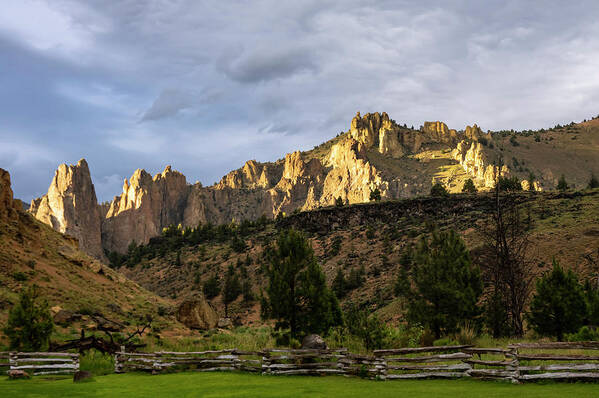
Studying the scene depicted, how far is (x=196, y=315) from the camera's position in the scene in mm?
36844

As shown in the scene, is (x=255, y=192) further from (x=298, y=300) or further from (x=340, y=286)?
(x=298, y=300)

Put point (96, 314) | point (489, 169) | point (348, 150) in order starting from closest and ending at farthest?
1. point (96, 314)
2. point (489, 169)
3. point (348, 150)

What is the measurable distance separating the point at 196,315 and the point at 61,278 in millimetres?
11125

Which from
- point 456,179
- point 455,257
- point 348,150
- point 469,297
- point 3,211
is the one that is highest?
point 348,150

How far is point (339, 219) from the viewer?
302 ft

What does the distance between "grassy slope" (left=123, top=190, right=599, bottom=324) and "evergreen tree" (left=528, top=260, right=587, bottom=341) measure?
1695 cm

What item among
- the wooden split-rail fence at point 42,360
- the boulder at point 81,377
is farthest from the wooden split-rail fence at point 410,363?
the boulder at point 81,377

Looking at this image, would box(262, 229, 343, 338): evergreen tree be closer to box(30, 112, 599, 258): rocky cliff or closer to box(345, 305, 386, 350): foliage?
box(345, 305, 386, 350): foliage

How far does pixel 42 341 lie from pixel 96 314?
11.8 m

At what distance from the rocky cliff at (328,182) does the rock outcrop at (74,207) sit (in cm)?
32

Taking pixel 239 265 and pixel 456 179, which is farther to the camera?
pixel 456 179

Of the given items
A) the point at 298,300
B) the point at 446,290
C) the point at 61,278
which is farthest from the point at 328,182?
the point at 298,300

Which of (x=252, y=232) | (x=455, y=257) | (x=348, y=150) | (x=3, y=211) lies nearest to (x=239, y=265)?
(x=252, y=232)

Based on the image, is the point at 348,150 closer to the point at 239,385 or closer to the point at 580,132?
the point at 580,132
